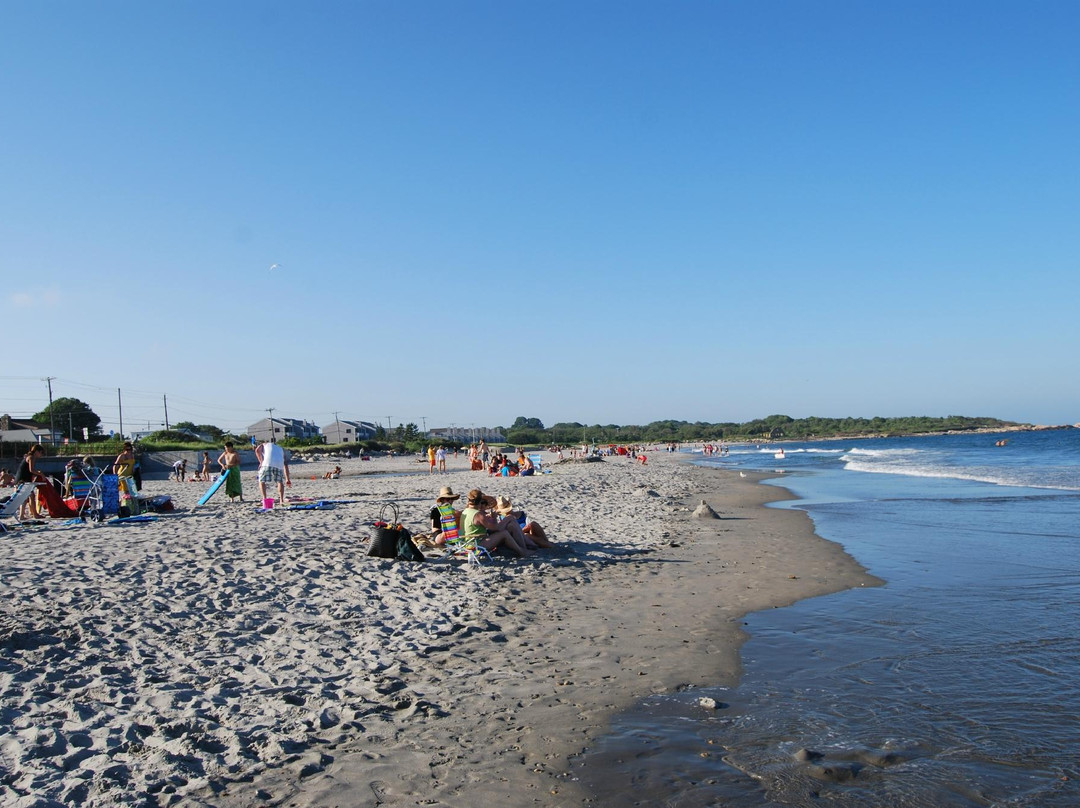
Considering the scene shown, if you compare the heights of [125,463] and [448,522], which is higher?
[125,463]

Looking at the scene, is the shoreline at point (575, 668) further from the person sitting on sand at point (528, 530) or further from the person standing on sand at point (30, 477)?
the person standing on sand at point (30, 477)

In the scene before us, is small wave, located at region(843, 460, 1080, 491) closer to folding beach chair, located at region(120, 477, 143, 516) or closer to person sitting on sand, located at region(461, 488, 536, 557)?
person sitting on sand, located at region(461, 488, 536, 557)

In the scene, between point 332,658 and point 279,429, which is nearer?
point 332,658

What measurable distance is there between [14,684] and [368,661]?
231 cm

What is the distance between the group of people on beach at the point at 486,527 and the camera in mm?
9859

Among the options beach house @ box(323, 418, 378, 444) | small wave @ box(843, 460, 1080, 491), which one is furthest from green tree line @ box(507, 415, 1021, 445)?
small wave @ box(843, 460, 1080, 491)

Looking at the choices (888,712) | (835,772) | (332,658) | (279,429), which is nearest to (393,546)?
(332,658)

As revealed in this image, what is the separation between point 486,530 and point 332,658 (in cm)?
413

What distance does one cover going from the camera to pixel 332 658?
5.90m

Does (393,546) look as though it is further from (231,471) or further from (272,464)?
(231,471)

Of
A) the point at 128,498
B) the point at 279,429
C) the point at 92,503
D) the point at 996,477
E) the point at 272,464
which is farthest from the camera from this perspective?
the point at 279,429

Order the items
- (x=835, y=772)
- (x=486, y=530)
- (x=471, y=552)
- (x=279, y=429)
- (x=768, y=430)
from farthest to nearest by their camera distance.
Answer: (x=768, y=430), (x=279, y=429), (x=486, y=530), (x=471, y=552), (x=835, y=772)

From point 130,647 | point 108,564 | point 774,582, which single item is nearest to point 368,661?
point 130,647

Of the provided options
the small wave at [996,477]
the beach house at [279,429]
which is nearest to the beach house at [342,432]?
the beach house at [279,429]
